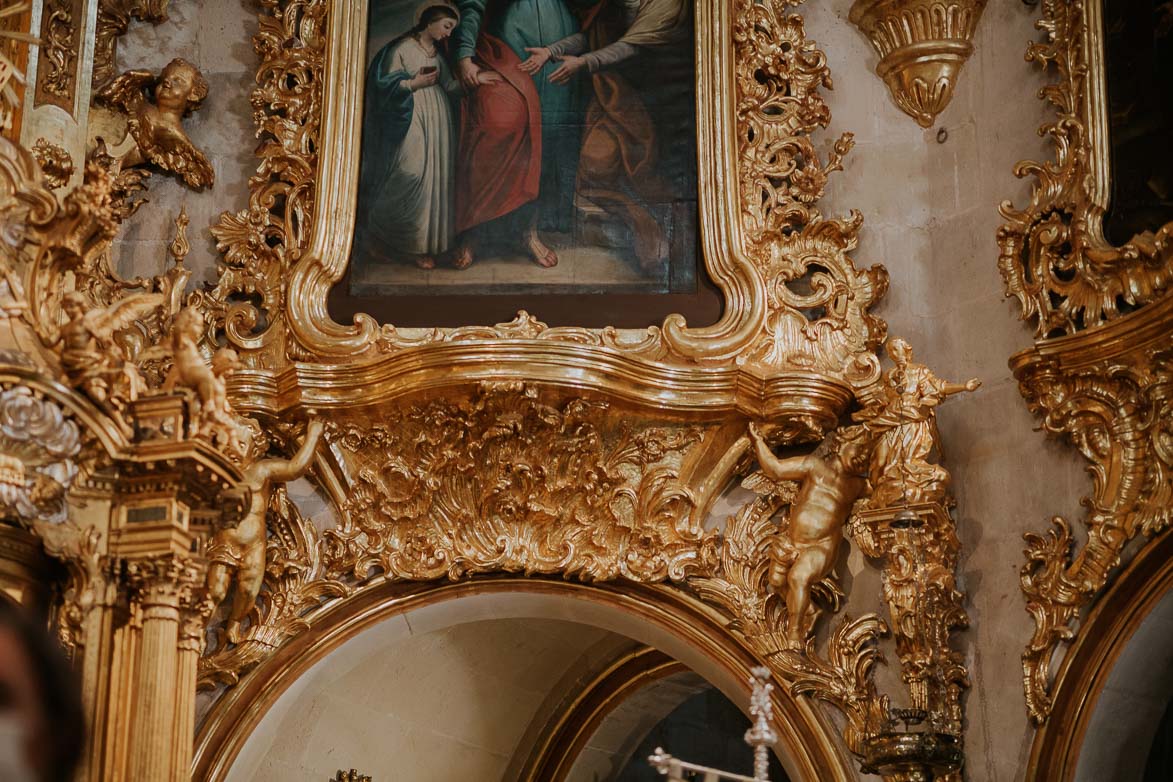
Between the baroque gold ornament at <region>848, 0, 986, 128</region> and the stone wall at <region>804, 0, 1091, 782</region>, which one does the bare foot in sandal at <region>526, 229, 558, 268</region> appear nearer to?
the stone wall at <region>804, 0, 1091, 782</region>

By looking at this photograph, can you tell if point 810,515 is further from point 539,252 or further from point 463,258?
point 463,258

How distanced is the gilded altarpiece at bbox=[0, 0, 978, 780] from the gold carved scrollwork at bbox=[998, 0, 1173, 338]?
2.01 feet

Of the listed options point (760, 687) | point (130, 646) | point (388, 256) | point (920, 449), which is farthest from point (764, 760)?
point (388, 256)

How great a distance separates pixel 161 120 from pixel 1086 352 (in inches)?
180

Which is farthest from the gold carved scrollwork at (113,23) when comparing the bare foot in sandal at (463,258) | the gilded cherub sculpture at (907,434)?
the gilded cherub sculpture at (907,434)

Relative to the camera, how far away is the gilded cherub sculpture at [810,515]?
7.41 meters

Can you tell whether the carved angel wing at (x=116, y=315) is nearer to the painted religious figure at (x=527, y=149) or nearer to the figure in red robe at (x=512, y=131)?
the painted religious figure at (x=527, y=149)

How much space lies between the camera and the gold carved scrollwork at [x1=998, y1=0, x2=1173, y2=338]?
697cm

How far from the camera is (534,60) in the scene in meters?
8.17

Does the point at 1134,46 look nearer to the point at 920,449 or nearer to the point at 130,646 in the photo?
the point at 920,449

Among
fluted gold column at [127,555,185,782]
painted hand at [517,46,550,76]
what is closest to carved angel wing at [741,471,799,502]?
painted hand at [517,46,550,76]

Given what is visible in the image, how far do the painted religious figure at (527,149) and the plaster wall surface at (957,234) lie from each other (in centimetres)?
77

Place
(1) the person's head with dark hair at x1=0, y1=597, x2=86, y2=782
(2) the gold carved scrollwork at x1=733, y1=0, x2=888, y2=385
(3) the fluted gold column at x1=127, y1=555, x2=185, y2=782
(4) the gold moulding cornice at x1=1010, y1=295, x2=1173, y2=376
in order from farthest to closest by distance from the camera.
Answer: (2) the gold carved scrollwork at x1=733, y1=0, x2=888, y2=385 < (4) the gold moulding cornice at x1=1010, y1=295, x2=1173, y2=376 < (3) the fluted gold column at x1=127, y1=555, x2=185, y2=782 < (1) the person's head with dark hair at x1=0, y1=597, x2=86, y2=782

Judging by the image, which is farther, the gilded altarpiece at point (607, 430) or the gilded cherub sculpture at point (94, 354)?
the gilded altarpiece at point (607, 430)
